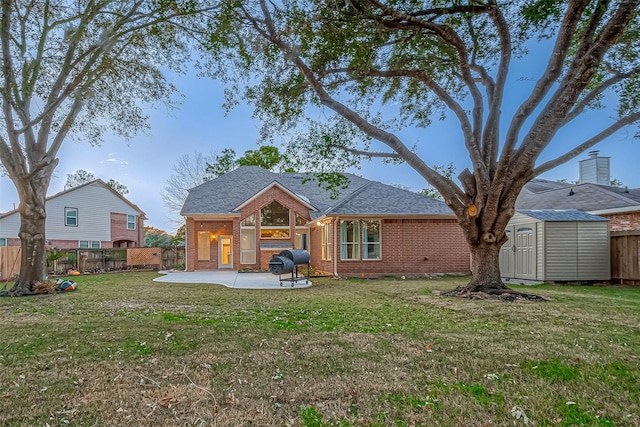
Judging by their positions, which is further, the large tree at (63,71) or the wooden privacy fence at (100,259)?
the wooden privacy fence at (100,259)

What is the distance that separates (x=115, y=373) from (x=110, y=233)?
90.7 feet

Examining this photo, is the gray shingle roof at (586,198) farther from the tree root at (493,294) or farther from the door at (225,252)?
the door at (225,252)

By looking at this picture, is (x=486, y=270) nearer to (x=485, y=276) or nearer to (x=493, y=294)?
(x=485, y=276)

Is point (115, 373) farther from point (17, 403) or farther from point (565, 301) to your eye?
point (565, 301)

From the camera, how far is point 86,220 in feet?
85.0

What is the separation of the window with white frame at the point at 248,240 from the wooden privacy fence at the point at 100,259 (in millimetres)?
4582

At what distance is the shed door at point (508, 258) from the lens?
542 inches

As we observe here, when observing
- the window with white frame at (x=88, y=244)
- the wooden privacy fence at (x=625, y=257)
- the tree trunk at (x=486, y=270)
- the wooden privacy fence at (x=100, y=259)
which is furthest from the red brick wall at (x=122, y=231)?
the wooden privacy fence at (x=625, y=257)

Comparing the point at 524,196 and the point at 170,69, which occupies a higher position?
the point at 170,69

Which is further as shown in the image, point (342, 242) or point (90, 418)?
point (342, 242)

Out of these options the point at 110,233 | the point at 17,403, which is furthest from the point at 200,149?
the point at 17,403

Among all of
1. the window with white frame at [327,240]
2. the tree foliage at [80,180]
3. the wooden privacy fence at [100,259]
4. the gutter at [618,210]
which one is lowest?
the wooden privacy fence at [100,259]

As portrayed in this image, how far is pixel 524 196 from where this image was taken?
896 inches

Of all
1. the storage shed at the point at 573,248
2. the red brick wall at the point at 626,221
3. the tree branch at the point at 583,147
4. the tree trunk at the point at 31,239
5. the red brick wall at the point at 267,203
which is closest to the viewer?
the tree branch at the point at 583,147
